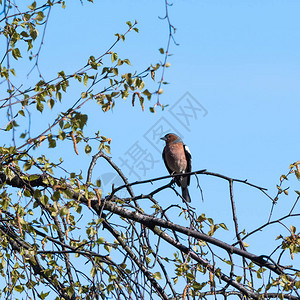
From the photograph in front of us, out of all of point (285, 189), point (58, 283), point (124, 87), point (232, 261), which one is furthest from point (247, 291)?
point (124, 87)

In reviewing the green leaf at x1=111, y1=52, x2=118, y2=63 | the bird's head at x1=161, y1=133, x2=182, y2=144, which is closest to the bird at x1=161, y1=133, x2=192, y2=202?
the bird's head at x1=161, y1=133, x2=182, y2=144

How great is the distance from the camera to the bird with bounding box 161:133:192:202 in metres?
9.07

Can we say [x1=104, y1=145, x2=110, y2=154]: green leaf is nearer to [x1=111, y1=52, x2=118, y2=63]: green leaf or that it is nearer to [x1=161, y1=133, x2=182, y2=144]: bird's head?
[x1=111, y1=52, x2=118, y2=63]: green leaf

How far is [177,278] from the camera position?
3.94 metres

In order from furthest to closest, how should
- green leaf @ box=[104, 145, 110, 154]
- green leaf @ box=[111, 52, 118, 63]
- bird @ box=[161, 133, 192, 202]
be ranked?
bird @ box=[161, 133, 192, 202], green leaf @ box=[111, 52, 118, 63], green leaf @ box=[104, 145, 110, 154]

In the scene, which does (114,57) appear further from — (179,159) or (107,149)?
(179,159)

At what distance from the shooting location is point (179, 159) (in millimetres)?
9055

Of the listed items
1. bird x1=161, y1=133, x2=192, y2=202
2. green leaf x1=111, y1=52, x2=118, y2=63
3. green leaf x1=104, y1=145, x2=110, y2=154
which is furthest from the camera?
bird x1=161, y1=133, x2=192, y2=202

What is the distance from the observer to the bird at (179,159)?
907cm

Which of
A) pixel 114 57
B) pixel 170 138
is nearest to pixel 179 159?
pixel 170 138

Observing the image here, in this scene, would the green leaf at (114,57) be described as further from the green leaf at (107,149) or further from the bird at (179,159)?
the bird at (179,159)

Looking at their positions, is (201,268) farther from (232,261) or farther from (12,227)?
(12,227)

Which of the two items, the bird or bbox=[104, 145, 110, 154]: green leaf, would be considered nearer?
bbox=[104, 145, 110, 154]: green leaf

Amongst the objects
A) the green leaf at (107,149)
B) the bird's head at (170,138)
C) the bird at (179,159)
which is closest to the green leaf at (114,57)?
the green leaf at (107,149)
